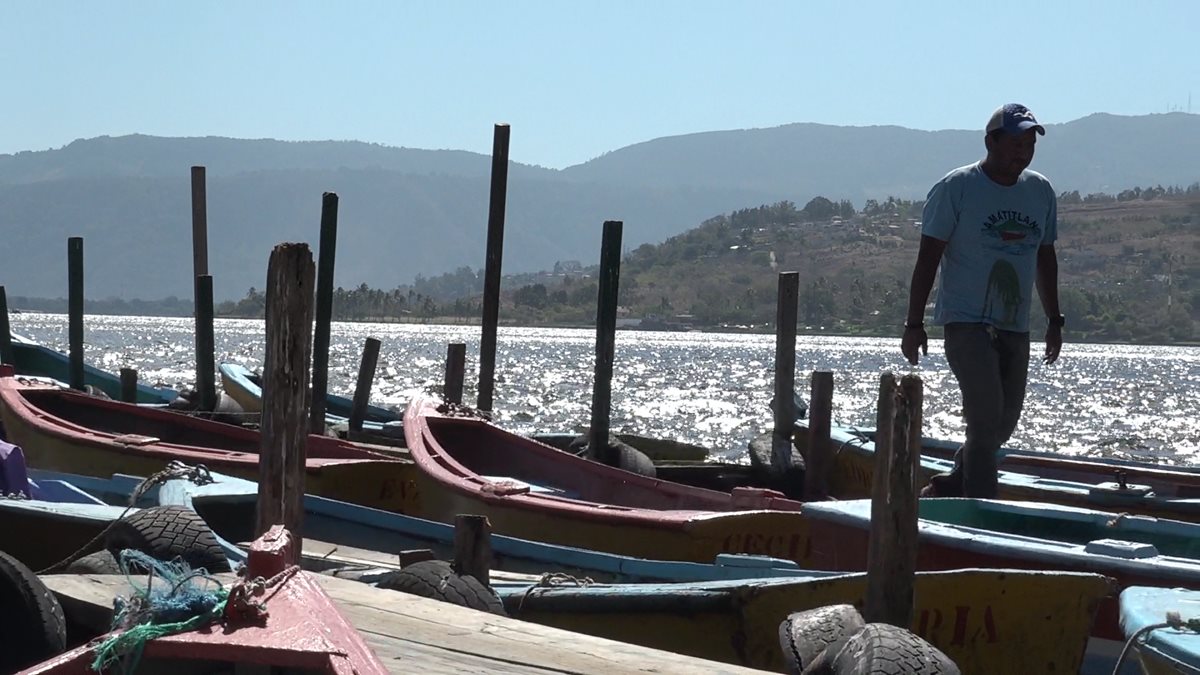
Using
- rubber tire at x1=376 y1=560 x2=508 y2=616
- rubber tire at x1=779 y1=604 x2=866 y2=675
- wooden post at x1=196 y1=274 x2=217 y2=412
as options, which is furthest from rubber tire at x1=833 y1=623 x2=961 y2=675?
wooden post at x1=196 y1=274 x2=217 y2=412

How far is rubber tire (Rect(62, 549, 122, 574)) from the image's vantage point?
6531 mm

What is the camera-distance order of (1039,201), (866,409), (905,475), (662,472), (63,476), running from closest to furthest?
(905,475) → (1039,201) → (63,476) → (662,472) → (866,409)

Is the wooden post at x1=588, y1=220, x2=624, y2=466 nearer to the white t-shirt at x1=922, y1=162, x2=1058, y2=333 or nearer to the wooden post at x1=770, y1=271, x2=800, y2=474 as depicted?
the wooden post at x1=770, y1=271, x2=800, y2=474

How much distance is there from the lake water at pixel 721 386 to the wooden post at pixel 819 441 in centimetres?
376

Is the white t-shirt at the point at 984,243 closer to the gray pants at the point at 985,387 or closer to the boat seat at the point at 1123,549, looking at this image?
the gray pants at the point at 985,387

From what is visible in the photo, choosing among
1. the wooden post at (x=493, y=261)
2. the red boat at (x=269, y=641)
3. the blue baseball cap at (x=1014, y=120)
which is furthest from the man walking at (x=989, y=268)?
the wooden post at (x=493, y=261)

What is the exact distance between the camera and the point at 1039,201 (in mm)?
8695

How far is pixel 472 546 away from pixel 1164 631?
374 centimetres

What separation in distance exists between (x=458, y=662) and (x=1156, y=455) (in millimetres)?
33144

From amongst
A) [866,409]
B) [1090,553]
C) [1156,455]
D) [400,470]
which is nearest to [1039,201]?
[1090,553]

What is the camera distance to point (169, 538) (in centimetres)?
708

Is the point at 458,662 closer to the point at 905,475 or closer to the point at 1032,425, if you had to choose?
the point at 905,475

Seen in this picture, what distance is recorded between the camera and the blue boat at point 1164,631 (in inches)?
211

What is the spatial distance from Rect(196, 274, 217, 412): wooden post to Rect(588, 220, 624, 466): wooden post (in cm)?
549
